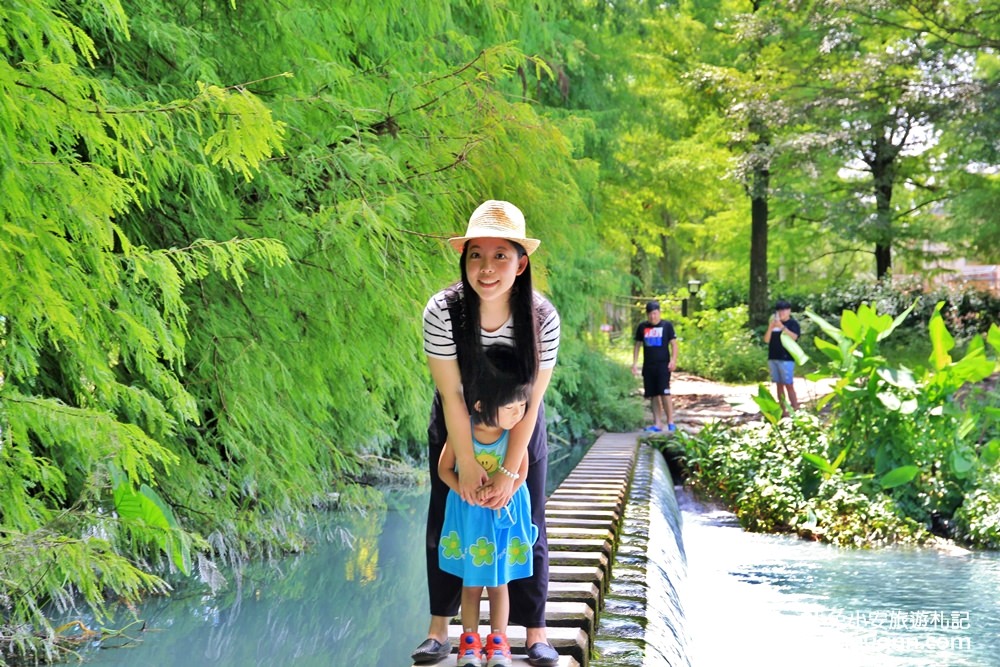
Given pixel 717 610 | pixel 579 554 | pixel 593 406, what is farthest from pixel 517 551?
pixel 593 406

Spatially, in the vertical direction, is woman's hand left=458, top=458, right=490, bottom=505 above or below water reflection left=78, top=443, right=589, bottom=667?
above

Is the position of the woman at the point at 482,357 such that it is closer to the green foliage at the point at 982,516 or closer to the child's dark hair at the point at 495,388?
the child's dark hair at the point at 495,388

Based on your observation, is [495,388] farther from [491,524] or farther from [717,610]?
[717,610]

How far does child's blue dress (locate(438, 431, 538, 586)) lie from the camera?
3090 mm

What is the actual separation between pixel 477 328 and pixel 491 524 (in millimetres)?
576

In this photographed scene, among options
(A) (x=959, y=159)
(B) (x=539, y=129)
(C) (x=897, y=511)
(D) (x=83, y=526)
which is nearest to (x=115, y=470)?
(D) (x=83, y=526)

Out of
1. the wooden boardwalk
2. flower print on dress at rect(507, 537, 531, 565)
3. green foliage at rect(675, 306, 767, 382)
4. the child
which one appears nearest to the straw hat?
the child

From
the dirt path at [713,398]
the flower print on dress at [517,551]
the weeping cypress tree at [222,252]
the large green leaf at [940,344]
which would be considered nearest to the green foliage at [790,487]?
the large green leaf at [940,344]

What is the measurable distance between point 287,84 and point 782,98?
1472 cm

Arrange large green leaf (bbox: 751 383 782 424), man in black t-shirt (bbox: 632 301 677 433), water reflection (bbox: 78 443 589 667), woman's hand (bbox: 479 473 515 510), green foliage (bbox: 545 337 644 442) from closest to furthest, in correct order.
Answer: woman's hand (bbox: 479 473 515 510)
water reflection (bbox: 78 443 589 667)
large green leaf (bbox: 751 383 782 424)
man in black t-shirt (bbox: 632 301 677 433)
green foliage (bbox: 545 337 644 442)

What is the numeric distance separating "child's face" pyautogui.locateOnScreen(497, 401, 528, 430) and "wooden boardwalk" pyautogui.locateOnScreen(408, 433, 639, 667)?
0.78m

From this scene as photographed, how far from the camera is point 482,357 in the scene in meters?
3.08

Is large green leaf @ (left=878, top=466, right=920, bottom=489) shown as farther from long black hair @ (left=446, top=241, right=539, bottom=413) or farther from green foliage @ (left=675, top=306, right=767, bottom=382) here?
green foliage @ (left=675, top=306, right=767, bottom=382)

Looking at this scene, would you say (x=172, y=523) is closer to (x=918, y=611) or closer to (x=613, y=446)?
(x=918, y=611)
